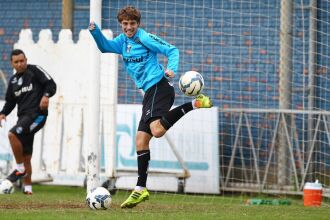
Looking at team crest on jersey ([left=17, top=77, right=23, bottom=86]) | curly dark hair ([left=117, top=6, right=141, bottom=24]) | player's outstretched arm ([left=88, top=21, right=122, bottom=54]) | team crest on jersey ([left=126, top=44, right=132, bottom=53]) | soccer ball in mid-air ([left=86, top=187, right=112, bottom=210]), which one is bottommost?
soccer ball in mid-air ([left=86, top=187, right=112, bottom=210])

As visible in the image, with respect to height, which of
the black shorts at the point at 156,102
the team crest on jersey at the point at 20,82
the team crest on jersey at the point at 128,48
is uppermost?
the team crest on jersey at the point at 128,48

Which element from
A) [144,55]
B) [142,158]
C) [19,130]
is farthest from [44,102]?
[142,158]

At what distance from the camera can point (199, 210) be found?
9.96 m

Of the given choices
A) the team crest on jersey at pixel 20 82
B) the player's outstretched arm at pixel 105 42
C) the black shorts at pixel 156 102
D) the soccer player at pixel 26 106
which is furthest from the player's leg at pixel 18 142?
the black shorts at pixel 156 102

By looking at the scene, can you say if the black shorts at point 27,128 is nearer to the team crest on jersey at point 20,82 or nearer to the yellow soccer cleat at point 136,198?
the team crest on jersey at point 20,82

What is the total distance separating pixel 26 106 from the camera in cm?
1384

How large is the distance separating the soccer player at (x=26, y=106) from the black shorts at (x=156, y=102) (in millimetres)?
3572

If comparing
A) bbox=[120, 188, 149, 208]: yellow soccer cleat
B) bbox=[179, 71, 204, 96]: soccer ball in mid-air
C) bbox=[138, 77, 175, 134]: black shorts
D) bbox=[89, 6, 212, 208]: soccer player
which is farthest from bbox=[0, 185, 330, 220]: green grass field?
bbox=[179, 71, 204, 96]: soccer ball in mid-air

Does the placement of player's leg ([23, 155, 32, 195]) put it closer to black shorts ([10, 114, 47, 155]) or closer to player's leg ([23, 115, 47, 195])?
player's leg ([23, 115, 47, 195])

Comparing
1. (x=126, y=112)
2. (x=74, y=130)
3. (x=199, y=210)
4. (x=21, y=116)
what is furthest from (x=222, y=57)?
(x=199, y=210)

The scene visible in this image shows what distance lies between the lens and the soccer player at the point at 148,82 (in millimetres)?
10148

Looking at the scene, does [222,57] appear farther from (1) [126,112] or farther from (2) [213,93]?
(1) [126,112]

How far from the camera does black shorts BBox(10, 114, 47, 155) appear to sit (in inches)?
536

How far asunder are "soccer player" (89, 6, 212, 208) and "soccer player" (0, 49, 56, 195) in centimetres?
337
